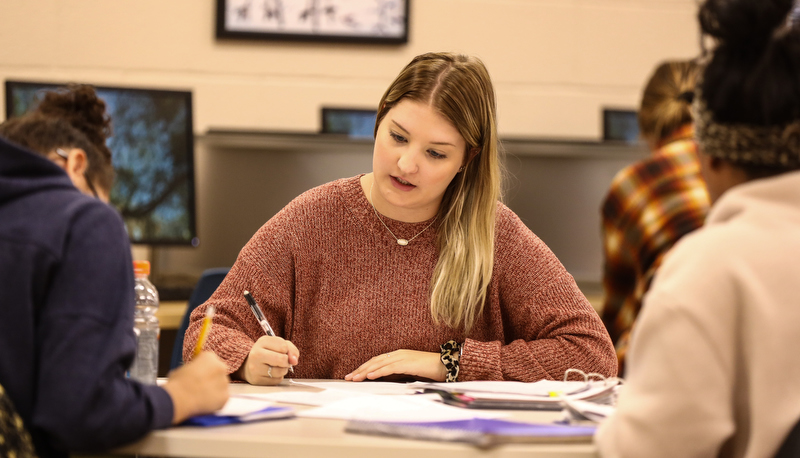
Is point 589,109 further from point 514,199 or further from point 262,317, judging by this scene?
point 262,317

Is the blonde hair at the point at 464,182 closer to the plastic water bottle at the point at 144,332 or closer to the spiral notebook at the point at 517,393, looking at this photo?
the spiral notebook at the point at 517,393

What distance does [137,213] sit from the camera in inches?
99.3

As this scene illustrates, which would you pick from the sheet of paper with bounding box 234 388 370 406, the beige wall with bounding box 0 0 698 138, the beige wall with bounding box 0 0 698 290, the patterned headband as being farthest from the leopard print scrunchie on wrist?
the beige wall with bounding box 0 0 698 138

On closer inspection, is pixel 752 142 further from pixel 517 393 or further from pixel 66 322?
pixel 66 322

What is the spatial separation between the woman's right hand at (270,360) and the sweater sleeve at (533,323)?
33 cm

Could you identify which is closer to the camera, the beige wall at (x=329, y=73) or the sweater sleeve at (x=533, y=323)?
the sweater sleeve at (x=533, y=323)

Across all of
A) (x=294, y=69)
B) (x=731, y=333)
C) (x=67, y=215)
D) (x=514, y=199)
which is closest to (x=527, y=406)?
(x=731, y=333)

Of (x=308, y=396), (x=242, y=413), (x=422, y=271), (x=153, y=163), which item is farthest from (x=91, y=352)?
(x=153, y=163)

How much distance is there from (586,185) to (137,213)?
145cm

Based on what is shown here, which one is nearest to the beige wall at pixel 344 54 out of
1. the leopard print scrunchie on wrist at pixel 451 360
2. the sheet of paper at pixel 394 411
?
the leopard print scrunchie on wrist at pixel 451 360

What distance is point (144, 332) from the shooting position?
1.59 metres

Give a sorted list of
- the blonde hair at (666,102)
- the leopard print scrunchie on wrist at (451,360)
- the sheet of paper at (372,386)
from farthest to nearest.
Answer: the blonde hair at (666,102), the leopard print scrunchie on wrist at (451,360), the sheet of paper at (372,386)

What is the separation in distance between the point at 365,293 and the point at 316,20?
1629 millimetres

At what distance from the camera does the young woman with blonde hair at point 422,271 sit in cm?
151
